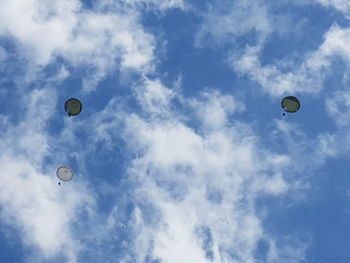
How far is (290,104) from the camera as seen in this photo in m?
78.6

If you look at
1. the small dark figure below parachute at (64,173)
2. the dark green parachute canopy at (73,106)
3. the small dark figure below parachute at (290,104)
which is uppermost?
the small dark figure below parachute at (290,104)

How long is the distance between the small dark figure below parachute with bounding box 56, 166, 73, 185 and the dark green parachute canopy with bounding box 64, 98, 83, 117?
629 cm

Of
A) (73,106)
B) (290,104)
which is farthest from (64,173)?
(290,104)

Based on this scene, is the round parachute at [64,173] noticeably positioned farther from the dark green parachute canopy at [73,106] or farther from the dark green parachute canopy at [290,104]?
the dark green parachute canopy at [290,104]

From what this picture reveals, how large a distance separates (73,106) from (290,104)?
992 inches

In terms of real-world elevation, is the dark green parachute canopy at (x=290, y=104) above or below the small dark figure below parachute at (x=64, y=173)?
above

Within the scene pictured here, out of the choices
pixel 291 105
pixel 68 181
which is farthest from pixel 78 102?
pixel 291 105

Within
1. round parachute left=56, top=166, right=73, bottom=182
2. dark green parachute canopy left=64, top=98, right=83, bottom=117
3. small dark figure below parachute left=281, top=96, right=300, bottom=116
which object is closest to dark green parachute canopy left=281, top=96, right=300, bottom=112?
small dark figure below parachute left=281, top=96, right=300, bottom=116

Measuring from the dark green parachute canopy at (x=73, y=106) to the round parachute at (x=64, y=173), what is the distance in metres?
6.28

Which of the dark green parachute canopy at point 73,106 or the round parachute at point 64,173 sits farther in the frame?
the round parachute at point 64,173

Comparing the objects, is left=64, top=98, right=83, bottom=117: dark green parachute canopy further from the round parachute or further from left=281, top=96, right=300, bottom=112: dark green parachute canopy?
left=281, top=96, right=300, bottom=112: dark green parachute canopy

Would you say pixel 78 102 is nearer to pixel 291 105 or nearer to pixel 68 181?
pixel 68 181

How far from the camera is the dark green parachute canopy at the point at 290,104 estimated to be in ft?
256

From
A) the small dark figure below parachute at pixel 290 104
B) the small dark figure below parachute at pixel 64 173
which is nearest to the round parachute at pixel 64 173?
the small dark figure below parachute at pixel 64 173
